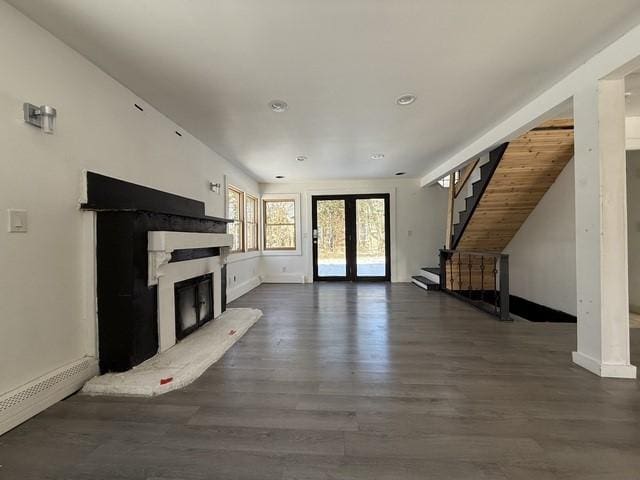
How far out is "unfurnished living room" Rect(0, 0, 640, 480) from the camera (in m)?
1.45

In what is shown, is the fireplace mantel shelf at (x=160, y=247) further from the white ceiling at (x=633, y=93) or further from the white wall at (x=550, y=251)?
the white wall at (x=550, y=251)

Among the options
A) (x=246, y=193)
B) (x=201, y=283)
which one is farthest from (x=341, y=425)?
(x=246, y=193)

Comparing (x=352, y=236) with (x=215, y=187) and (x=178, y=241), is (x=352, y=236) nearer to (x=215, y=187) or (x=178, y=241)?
(x=215, y=187)

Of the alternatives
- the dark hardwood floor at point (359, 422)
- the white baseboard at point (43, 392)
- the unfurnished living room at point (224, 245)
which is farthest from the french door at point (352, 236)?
the white baseboard at point (43, 392)

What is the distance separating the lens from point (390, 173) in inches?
→ 230

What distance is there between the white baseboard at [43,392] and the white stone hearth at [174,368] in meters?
0.08

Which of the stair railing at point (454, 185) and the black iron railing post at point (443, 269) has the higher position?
the stair railing at point (454, 185)

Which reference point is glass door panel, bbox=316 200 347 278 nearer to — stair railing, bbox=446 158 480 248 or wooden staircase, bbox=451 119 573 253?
stair railing, bbox=446 158 480 248

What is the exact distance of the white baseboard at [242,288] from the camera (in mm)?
4817

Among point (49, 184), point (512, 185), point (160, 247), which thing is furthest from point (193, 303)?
point (512, 185)

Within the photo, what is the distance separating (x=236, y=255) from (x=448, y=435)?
14.5 ft

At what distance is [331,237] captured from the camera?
262 inches

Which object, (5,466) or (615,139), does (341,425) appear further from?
(615,139)

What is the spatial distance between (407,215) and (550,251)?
273 centimetres
